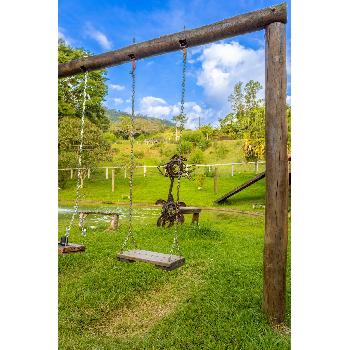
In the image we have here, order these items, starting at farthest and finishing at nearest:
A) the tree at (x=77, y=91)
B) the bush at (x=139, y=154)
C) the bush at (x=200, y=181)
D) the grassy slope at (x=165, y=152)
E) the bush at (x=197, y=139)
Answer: the bush at (x=139, y=154), the bush at (x=197, y=139), the grassy slope at (x=165, y=152), the tree at (x=77, y=91), the bush at (x=200, y=181)

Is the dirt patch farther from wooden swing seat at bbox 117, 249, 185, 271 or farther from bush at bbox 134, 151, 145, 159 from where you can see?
bush at bbox 134, 151, 145, 159

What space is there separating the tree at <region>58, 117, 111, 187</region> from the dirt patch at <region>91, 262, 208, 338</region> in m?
10.0

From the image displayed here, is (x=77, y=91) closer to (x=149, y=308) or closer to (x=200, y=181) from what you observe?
(x=200, y=181)

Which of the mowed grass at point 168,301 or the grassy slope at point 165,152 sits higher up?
the grassy slope at point 165,152

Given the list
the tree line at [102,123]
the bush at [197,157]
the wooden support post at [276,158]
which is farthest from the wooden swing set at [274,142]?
the bush at [197,157]

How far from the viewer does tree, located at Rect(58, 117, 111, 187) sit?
13602 millimetres

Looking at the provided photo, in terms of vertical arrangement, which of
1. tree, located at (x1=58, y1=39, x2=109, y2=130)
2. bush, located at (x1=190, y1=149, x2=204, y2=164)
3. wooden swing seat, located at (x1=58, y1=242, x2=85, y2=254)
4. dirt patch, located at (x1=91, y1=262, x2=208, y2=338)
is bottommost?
dirt patch, located at (x1=91, y1=262, x2=208, y2=338)

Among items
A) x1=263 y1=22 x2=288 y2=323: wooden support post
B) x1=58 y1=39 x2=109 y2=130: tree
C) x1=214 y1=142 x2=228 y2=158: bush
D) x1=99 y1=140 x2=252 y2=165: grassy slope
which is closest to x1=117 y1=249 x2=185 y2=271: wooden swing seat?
x1=263 y1=22 x2=288 y2=323: wooden support post

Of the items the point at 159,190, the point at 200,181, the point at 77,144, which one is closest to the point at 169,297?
the point at 200,181

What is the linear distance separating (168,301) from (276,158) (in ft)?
5.12

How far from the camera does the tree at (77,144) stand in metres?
13.6

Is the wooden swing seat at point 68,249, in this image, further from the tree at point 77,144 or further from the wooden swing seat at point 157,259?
the tree at point 77,144

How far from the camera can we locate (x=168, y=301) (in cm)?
357
